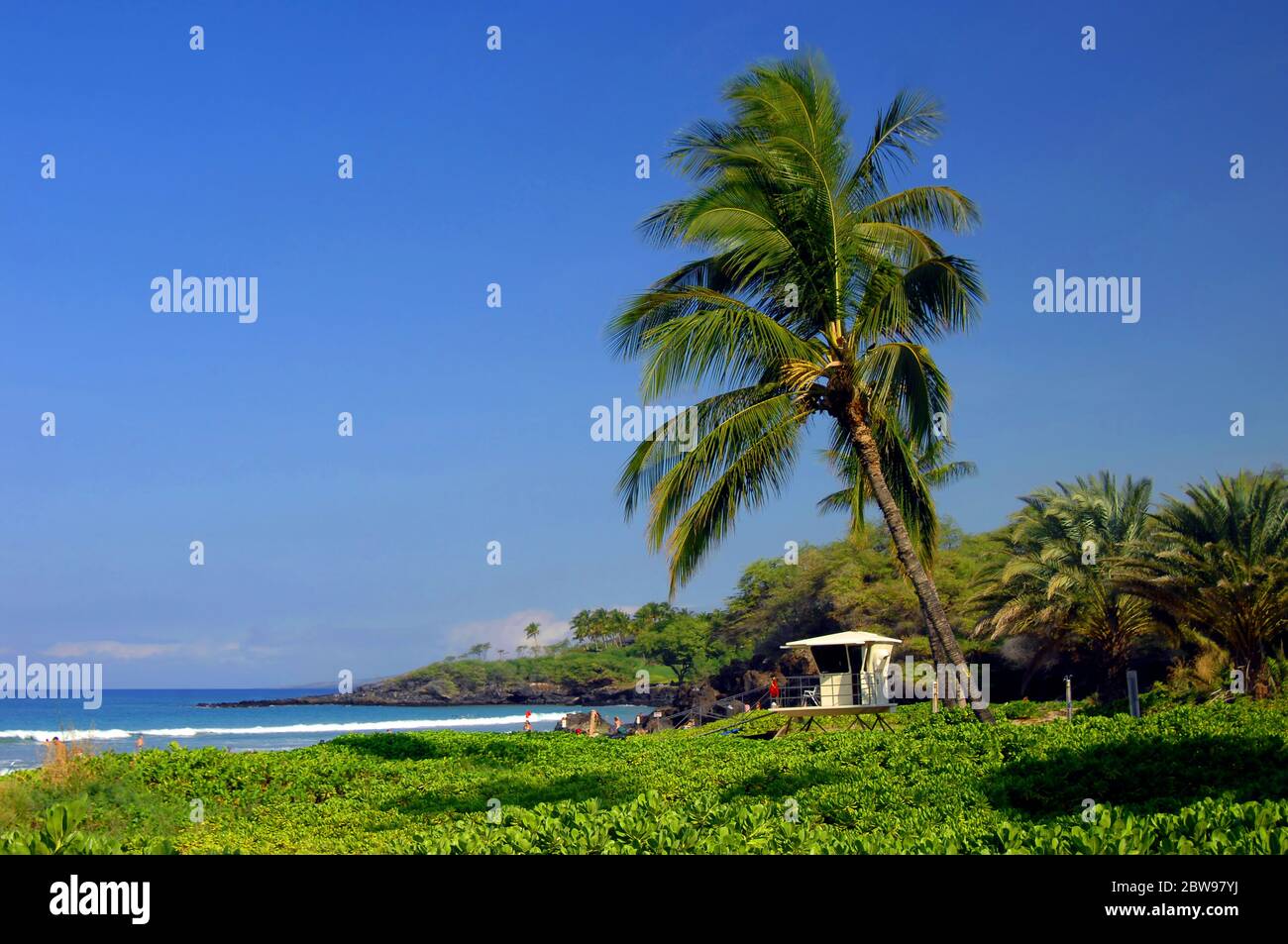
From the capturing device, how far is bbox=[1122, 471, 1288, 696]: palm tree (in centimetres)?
1911

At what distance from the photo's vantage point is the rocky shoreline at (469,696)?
103m

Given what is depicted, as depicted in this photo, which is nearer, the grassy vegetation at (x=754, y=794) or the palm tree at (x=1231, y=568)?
the grassy vegetation at (x=754, y=794)

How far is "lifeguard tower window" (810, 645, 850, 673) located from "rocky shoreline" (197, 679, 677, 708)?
2790 inches

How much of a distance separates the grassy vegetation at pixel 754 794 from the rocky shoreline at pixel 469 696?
81.8 meters

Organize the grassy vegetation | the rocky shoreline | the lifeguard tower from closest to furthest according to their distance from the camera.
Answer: the grassy vegetation, the lifeguard tower, the rocky shoreline

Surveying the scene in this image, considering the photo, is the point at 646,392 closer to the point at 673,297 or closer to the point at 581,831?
the point at 673,297

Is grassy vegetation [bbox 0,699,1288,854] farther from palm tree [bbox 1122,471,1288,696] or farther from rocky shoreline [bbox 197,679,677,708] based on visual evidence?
rocky shoreline [bbox 197,679,677,708]

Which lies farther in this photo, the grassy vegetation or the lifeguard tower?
the lifeguard tower

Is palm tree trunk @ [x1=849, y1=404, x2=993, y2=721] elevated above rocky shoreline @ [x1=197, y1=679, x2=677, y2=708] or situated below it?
above

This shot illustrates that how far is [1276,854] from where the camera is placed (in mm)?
4965

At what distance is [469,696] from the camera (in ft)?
388

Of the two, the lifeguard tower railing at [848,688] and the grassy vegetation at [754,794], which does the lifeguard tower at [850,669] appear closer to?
the lifeguard tower railing at [848,688]

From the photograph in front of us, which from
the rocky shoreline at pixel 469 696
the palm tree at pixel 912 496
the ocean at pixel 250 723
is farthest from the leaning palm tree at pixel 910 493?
the rocky shoreline at pixel 469 696

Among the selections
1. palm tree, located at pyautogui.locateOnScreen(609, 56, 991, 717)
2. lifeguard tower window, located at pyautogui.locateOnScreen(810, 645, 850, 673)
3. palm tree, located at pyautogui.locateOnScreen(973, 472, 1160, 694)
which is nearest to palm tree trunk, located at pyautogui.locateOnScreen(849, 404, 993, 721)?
palm tree, located at pyautogui.locateOnScreen(609, 56, 991, 717)
